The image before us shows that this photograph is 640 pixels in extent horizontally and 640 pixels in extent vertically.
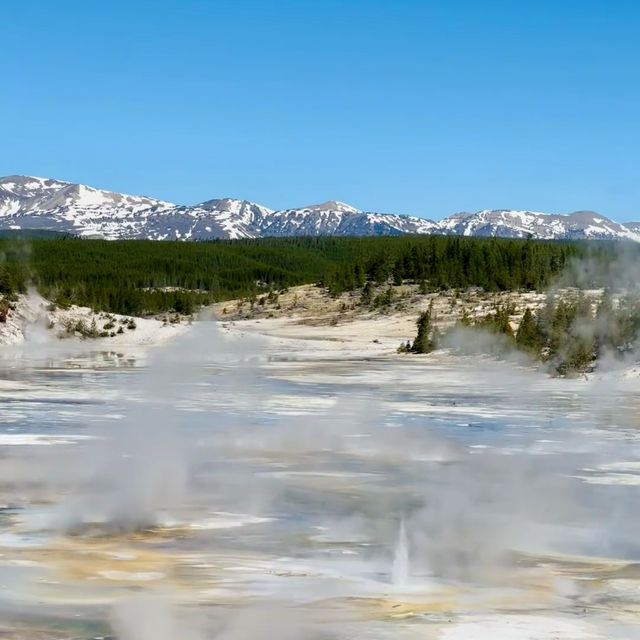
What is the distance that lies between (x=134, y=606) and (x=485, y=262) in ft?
265

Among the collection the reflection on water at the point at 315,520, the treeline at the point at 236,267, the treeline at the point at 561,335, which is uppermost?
the treeline at the point at 236,267

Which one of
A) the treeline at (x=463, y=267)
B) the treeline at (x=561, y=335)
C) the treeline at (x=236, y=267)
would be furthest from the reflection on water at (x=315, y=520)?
the treeline at (x=463, y=267)

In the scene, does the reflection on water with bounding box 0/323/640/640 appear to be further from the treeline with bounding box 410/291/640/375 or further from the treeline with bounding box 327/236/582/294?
the treeline with bounding box 327/236/582/294

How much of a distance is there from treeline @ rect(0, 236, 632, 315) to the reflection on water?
37.1 m

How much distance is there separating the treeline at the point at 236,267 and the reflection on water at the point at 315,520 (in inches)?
1461

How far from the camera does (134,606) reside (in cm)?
884

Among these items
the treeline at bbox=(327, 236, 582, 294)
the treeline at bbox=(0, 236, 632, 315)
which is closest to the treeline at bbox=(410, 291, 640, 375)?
the treeline at bbox=(0, 236, 632, 315)

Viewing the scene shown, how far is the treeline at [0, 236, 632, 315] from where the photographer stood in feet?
277

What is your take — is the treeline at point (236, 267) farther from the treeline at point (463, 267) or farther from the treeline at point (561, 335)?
the treeline at point (561, 335)

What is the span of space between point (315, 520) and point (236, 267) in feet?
472

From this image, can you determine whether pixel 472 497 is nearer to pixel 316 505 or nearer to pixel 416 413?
pixel 316 505

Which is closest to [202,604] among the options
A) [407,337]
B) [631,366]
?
[631,366]

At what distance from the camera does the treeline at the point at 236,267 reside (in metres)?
84.3

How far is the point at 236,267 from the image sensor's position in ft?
510
